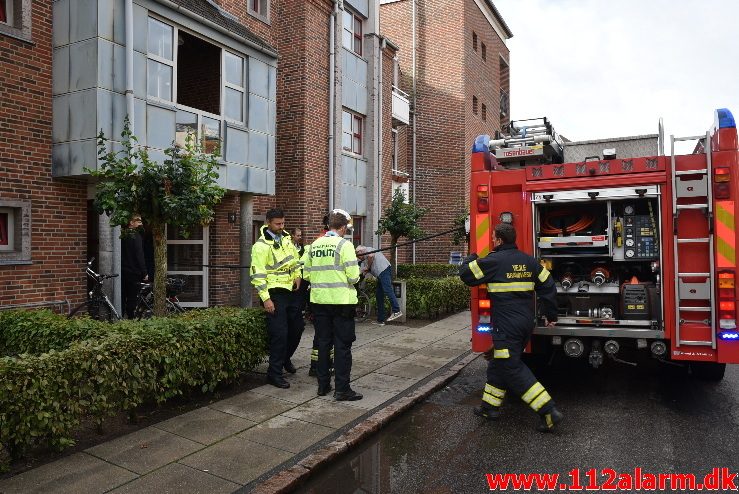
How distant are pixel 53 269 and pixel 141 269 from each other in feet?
4.05

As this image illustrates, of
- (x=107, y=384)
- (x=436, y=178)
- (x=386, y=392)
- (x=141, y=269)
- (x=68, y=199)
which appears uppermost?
(x=436, y=178)

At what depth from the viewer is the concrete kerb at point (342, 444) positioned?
370 cm

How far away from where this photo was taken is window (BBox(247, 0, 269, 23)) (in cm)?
1264

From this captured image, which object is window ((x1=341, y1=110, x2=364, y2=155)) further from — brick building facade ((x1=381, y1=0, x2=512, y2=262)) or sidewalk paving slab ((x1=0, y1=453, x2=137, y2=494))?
sidewalk paving slab ((x1=0, y1=453, x2=137, y2=494))

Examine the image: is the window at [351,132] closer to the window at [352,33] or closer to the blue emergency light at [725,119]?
the window at [352,33]

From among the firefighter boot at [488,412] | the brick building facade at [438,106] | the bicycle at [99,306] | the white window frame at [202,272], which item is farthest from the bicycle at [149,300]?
the brick building facade at [438,106]

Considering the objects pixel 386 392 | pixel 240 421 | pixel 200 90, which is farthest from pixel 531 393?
pixel 200 90

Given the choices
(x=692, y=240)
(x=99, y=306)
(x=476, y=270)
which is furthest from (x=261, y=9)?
(x=692, y=240)

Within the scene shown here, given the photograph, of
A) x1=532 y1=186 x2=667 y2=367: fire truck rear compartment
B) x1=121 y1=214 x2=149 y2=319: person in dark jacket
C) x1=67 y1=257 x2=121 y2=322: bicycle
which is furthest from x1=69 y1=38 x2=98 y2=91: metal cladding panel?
x1=532 y1=186 x2=667 y2=367: fire truck rear compartment

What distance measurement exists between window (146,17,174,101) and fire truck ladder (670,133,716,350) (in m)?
7.48

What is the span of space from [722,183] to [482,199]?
7.41 feet

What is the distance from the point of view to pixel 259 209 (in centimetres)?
→ 1244

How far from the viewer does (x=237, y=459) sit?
409 centimetres

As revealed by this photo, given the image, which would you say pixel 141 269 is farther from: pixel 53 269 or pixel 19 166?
pixel 19 166
